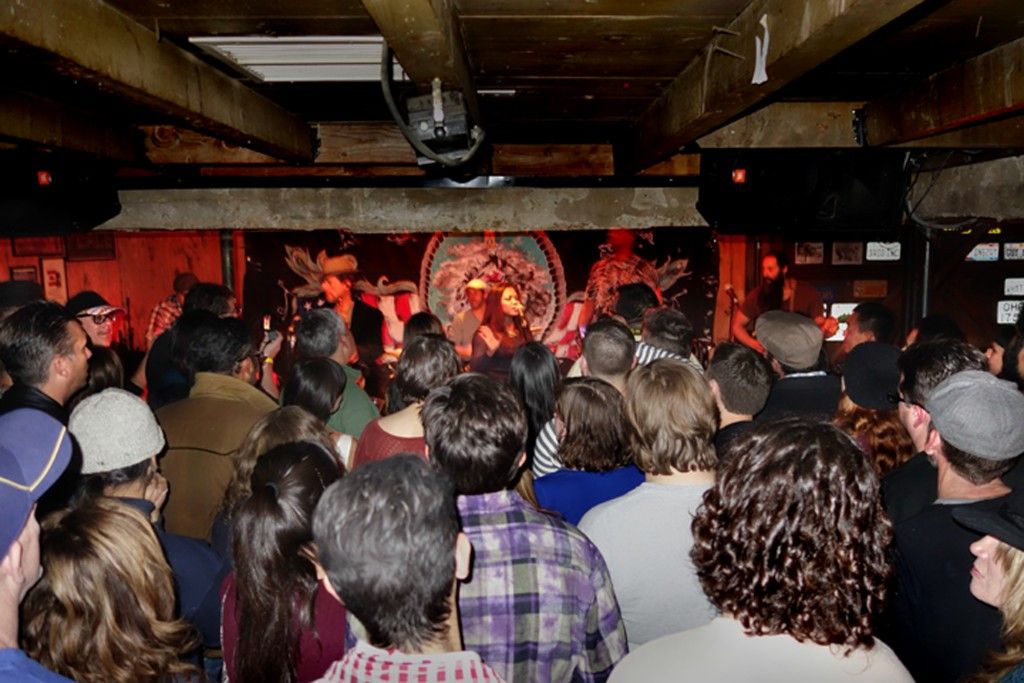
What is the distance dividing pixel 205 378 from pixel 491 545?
1.90 metres

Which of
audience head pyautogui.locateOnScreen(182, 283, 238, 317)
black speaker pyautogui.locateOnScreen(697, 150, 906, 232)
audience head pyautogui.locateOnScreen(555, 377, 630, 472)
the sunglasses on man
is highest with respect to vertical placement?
black speaker pyautogui.locateOnScreen(697, 150, 906, 232)

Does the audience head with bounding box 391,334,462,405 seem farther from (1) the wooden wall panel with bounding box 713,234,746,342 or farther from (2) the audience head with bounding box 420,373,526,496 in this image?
(1) the wooden wall panel with bounding box 713,234,746,342

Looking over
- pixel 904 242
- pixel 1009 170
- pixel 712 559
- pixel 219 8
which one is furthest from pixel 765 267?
pixel 712 559

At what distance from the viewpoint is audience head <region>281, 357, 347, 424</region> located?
3248mm

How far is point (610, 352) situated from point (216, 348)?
1.82 m

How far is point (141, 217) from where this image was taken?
19.4ft

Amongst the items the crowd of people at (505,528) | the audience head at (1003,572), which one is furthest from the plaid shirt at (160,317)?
the audience head at (1003,572)

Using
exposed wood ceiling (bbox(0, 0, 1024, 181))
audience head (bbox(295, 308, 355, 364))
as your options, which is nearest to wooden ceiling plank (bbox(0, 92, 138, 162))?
exposed wood ceiling (bbox(0, 0, 1024, 181))

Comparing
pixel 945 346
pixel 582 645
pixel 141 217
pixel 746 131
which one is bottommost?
pixel 582 645

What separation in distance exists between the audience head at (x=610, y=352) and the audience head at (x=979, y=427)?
1.78 m

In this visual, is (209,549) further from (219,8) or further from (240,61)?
(240,61)

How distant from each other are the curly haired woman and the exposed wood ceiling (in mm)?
1131

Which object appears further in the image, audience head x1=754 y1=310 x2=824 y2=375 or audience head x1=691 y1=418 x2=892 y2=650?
audience head x1=754 y1=310 x2=824 y2=375

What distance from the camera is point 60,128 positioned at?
419 centimetres
